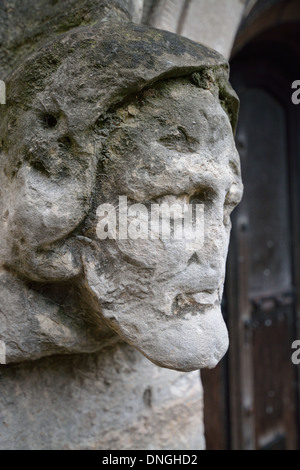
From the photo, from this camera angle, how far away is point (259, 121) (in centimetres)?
146

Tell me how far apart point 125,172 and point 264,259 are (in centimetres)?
113

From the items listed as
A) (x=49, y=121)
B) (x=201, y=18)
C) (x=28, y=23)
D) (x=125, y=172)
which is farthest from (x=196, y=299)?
(x=201, y=18)

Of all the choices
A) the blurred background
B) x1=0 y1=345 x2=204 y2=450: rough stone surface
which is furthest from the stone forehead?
the blurred background

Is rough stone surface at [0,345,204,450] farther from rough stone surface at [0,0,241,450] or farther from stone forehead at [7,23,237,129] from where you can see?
stone forehead at [7,23,237,129]

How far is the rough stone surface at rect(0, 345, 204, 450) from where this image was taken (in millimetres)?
624

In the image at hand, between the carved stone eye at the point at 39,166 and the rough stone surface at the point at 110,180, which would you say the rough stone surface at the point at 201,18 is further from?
the carved stone eye at the point at 39,166

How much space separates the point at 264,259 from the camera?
1.51 metres

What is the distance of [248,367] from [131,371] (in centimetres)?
78

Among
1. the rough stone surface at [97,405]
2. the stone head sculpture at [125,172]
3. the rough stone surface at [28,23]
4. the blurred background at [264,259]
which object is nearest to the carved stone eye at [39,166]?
the stone head sculpture at [125,172]

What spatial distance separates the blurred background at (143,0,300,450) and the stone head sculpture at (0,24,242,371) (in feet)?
2.58

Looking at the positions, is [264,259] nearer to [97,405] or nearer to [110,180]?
[97,405]

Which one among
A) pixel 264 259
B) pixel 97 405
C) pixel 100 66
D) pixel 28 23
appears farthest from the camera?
pixel 264 259
